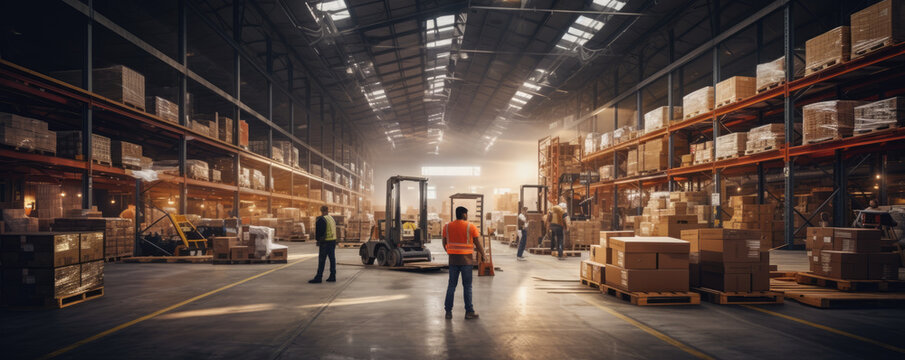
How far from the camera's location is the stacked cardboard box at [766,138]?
39.1 ft

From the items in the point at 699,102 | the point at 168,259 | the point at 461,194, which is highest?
the point at 699,102

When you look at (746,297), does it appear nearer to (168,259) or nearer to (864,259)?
(864,259)

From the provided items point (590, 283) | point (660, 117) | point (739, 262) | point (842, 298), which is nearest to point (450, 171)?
point (660, 117)

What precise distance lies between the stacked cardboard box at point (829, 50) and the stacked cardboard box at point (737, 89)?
2078 millimetres

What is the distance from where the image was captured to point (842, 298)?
5422 mm

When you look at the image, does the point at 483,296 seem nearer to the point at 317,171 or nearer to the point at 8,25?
the point at 8,25

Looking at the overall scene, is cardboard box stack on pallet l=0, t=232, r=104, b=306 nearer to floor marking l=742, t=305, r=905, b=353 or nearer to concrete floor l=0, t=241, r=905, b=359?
concrete floor l=0, t=241, r=905, b=359

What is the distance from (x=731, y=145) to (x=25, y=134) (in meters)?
18.0

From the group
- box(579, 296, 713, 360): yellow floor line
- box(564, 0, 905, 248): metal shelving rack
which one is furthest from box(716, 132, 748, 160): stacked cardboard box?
box(579, 296, 713, 360): yellow floor line

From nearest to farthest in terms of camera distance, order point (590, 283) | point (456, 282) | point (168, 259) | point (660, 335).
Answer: point (660, 335) < point (456, 282) < point (590, 283) < point (168, 259)

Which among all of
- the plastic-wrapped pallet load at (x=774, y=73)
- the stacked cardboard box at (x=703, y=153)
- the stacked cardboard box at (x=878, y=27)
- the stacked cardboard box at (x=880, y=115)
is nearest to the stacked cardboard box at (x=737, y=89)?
the plastic-wrapped pallet load at (x=774, y=73)

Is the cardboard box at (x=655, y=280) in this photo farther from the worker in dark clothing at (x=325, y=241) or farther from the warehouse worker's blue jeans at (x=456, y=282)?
the worker in dark clothing at (x=325, y=241)

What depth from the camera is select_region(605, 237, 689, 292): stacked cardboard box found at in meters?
5.71

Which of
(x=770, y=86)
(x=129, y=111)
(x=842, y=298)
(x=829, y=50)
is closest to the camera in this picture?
(x=842, y=298)
